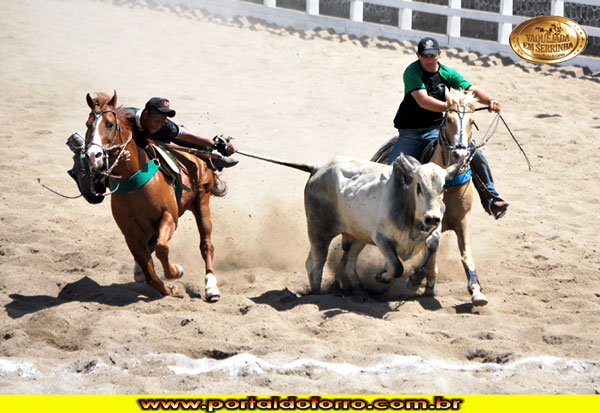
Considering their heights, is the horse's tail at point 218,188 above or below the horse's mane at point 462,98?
below

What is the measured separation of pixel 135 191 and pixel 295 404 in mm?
2370

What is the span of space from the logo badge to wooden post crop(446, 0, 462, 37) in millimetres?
1052

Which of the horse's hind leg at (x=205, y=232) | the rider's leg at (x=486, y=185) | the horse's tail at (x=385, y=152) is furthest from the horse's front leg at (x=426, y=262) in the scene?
the horse's hind leg at (x=205, y=232)

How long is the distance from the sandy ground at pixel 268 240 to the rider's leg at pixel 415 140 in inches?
42.6

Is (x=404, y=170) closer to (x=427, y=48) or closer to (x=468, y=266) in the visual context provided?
(x=468, y=266)

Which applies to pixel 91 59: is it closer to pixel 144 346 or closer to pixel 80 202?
pixel 80 202

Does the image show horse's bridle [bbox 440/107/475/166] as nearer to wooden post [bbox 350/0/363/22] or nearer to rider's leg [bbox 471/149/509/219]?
rider's leg [bbox 471/149/509/219]

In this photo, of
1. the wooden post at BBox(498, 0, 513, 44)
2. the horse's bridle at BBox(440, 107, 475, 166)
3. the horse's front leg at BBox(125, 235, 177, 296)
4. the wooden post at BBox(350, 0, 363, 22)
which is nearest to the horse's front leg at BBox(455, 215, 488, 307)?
the horse's bridle at BBox(440, 107, 475, 166)

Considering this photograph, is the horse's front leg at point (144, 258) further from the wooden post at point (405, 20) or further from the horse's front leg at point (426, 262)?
the wooden post at point (405, 20)

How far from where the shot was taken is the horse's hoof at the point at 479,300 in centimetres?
621

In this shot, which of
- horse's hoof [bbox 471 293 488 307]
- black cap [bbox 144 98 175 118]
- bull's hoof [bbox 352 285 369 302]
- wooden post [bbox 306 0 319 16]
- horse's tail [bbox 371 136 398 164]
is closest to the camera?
horse's hoof [bbox 471 293 488 307]

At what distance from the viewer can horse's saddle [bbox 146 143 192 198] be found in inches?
256

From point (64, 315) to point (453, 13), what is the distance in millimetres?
10260

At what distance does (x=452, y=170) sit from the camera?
19.6ft
